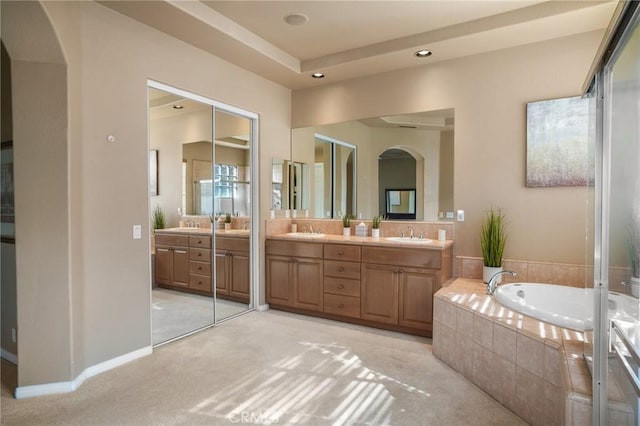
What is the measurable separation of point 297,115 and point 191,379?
3.30m

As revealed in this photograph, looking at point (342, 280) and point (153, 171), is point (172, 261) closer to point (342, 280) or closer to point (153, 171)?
point (153, 171)

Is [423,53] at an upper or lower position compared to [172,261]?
upper

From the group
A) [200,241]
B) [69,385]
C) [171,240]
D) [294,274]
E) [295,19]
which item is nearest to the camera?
[69,385]

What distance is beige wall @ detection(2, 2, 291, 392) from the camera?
2.33 metres

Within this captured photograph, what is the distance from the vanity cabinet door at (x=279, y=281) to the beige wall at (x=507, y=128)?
188cm

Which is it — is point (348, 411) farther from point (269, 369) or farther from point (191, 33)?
point (191, 33)

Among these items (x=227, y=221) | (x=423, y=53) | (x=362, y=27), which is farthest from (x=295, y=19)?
(x=227, y=221)

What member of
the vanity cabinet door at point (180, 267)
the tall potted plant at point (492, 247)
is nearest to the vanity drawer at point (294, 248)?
the vanity cabinet door at point (180, 267)

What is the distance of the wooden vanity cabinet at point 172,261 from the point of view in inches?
135

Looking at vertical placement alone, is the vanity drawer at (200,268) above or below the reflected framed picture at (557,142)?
below

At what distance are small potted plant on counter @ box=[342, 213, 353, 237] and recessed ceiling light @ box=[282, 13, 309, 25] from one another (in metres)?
2.17

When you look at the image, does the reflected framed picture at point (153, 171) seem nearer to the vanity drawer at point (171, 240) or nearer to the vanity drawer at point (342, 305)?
the vanity drawer at point (171, 240)

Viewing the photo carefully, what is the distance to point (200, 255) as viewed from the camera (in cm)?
384

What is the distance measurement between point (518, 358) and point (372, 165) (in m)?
2.60
